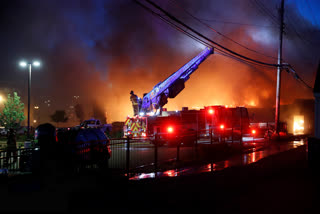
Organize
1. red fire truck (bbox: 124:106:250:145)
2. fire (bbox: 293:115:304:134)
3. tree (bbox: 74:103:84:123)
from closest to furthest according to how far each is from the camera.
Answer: red fire truck (bbox: 124:106:250:145)
fire (bbox: 293:115:304:134)
tree (bbox: 74:103:84:123)

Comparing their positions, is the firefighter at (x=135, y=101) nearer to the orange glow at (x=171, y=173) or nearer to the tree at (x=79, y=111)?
the orange glow at (x=171, y=173)

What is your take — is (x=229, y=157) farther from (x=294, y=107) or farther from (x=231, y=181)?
(x=294, y=107)

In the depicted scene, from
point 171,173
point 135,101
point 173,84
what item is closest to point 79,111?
point 135,101

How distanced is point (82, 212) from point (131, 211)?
2.99ft

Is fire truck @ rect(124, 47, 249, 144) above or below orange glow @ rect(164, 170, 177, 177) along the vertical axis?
above

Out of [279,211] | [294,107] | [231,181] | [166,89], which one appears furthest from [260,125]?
[279,211]

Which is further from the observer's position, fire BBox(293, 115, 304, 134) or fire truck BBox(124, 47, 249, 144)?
fire BBox(293, 115, 304, 134)

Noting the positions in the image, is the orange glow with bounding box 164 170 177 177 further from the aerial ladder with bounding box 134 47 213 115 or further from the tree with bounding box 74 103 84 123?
the tree with bounding box 74 103 84 123

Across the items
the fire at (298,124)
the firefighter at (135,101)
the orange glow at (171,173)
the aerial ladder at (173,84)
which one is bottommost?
the orange glow at (171,173)

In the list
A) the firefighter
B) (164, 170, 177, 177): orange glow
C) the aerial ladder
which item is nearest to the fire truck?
the aerial ladder

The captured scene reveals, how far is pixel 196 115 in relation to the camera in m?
17.3

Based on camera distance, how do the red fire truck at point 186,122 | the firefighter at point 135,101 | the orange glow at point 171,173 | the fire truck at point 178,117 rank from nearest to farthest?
the orange glow at point 171,173
the red fire truck at point 186,122
the fire truck at point 178,117
the firefighter at point 135,101

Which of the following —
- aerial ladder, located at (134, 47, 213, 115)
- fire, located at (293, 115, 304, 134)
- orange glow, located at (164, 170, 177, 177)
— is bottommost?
orange glow, located at (164, 170, 177, 177)

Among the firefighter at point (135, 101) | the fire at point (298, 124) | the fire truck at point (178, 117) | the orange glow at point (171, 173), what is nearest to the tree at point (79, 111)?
the firefighter at point (135, 101)
